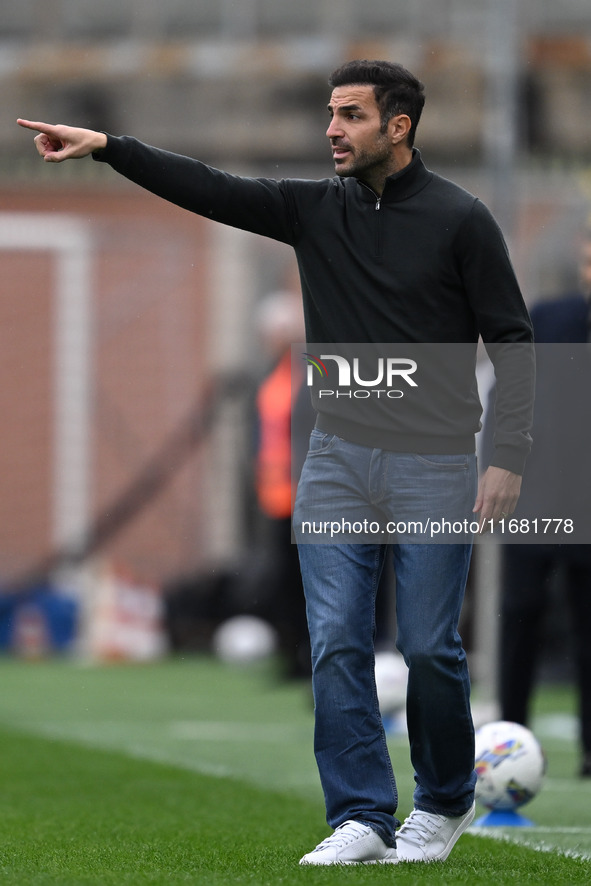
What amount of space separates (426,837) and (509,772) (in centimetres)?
103

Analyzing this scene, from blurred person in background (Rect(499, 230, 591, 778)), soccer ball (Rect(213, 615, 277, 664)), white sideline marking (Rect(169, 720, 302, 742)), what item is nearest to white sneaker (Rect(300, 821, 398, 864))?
blurred person in background (Rect(499, 230, 591, 778))

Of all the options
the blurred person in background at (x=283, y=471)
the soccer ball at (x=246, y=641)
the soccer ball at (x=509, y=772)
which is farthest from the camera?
the soccer ball at (x=246, y=641)

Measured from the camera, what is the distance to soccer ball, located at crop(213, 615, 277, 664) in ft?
42.0

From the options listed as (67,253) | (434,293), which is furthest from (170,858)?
(67,253)

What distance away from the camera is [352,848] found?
426 cm

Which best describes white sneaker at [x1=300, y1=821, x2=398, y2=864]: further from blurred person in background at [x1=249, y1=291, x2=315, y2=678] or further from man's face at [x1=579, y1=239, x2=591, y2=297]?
blurred person in background at [x1=249, y1=291, x2=315, y2=678]

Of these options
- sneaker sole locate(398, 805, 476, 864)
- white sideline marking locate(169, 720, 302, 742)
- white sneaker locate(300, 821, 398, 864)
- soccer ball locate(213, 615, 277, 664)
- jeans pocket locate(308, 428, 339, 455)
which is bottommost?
soccer ball locate(213, 615, 277, 664)

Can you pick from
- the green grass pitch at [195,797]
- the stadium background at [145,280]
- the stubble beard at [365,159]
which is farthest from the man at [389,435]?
the stadium background at [145,280]

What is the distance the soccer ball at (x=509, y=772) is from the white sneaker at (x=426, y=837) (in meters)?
0.95

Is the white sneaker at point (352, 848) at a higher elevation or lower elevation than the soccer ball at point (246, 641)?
higher

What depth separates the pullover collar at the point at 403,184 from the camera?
443 centimetres

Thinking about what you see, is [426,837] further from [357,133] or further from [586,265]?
[586,265]

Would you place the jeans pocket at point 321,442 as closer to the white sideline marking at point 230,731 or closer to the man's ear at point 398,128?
the man's ear at point 398,128

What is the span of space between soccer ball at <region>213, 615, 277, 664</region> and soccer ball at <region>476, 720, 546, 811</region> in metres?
7.26
